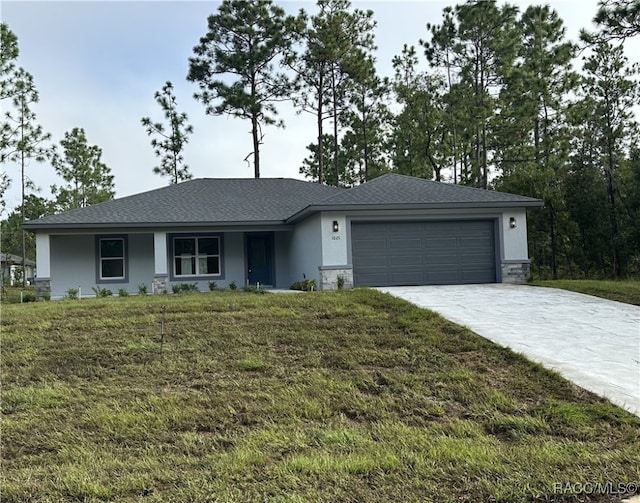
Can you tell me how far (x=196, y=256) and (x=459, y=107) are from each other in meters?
14.4

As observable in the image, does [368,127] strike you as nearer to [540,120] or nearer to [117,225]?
[540,120]

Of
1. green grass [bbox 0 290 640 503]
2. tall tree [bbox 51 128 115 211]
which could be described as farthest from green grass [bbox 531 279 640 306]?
tall tree [bbox 51 128 115 211]

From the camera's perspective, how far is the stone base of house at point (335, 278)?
13.4 metres

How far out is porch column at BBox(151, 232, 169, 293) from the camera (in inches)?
604

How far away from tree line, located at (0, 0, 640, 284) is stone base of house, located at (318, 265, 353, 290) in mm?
8794

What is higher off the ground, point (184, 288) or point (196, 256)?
point (196, 256)

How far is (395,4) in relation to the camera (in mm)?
17359

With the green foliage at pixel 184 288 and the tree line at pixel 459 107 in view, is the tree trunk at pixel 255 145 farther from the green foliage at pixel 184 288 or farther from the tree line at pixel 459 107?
the green foliage at pixel 184 288

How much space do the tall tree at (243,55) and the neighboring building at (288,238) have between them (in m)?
8.45

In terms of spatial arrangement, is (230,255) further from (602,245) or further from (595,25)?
(602,245)

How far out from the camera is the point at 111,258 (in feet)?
53.9

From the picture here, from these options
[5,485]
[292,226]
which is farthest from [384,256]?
[5,485]

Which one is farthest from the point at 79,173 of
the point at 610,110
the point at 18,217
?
the point at 610,110

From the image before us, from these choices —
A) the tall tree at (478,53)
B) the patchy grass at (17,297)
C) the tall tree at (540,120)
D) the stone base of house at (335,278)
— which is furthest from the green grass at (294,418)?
the tall tree at (478,53)
